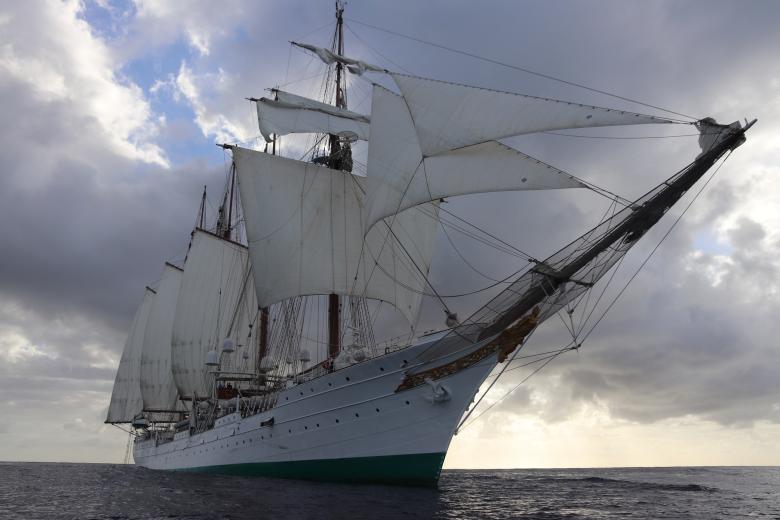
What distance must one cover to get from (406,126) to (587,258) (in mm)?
10842

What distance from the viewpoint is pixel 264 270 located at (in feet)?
130

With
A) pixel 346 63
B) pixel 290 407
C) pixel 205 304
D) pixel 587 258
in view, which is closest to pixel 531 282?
pixel 587 258

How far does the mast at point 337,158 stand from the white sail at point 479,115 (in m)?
14.8

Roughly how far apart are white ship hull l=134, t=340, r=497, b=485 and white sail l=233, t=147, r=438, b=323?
35.3ft

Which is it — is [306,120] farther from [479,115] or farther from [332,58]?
[479,115]

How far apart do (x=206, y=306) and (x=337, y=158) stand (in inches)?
676

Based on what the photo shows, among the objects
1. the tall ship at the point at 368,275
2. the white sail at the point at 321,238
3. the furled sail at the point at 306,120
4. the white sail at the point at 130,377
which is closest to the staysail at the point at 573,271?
the tall ship at the point at 368,275

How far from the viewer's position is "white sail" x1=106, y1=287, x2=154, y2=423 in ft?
219

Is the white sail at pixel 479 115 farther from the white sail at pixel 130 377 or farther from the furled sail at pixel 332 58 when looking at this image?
the white sail at pixel 130 377

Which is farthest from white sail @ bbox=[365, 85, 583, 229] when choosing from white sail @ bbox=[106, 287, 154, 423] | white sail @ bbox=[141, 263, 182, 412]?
white sail @ bbox=[106, 287, 154, 423]

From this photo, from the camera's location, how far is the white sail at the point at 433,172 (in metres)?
26.2

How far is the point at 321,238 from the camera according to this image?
40.7m

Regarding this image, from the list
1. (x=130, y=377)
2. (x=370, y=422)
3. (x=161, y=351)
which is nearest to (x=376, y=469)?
(x=370, y=422)

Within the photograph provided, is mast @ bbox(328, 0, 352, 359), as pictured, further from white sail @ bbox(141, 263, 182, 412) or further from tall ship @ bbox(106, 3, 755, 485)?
white sail @ bbox(141, 263, 182, 412)
